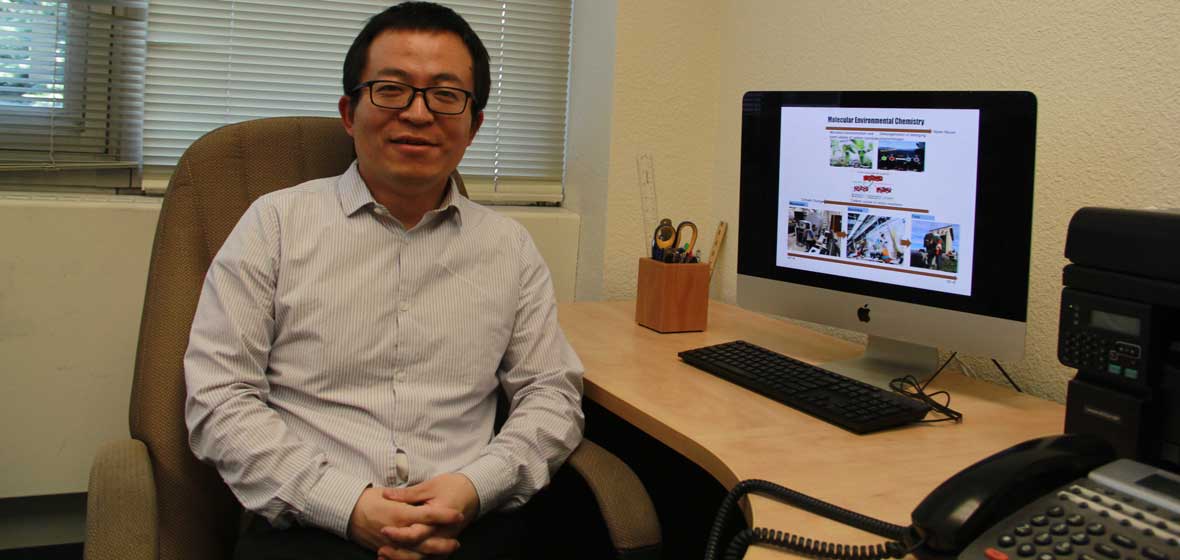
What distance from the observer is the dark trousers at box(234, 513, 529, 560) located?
4.07ft

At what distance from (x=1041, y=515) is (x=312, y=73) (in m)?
1.95

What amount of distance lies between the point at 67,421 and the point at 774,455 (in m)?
1.57

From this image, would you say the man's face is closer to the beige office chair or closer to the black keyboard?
the beige office chair

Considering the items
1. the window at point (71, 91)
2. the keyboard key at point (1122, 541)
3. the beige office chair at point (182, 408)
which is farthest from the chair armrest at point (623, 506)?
the window at point (71, 91)

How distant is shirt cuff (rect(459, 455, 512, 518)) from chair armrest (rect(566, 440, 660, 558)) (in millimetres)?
104

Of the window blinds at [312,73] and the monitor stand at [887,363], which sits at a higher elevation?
the window blinds at [312,73]

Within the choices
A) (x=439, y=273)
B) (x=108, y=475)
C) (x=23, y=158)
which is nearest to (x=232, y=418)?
(x=108, y=475)

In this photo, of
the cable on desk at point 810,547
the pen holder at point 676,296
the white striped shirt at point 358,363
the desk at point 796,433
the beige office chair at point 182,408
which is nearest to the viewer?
the cable on desk at point 810,547

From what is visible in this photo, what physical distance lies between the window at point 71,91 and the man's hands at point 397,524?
50.5 inches

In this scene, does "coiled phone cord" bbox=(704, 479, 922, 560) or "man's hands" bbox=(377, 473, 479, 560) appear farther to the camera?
"man's hands" bbox=(377, 473, 479, 560)

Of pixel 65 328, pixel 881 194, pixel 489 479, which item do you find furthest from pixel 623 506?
pixel 65 328

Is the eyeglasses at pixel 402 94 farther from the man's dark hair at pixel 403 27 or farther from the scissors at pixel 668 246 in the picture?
the scissors at pixel 668 246

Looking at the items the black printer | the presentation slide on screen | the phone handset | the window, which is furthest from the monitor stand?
the window

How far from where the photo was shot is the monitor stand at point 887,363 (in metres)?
1.53
